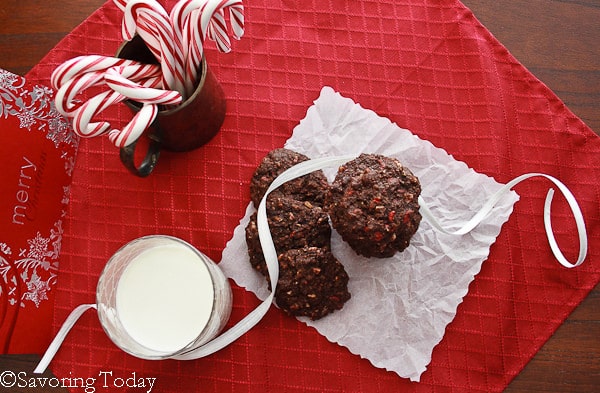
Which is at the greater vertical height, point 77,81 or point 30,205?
point 77,81

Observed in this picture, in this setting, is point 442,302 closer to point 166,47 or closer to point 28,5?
point 166,47

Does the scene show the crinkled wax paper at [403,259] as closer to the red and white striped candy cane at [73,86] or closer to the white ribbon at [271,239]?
the white ribbon at [271,239]

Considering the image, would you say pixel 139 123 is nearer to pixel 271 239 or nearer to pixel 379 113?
pixel 271 239

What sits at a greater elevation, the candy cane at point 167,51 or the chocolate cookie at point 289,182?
the candy cane at point 167,51

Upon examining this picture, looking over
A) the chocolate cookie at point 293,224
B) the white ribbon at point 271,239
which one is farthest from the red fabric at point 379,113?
the chocolate cookie at point 293,224

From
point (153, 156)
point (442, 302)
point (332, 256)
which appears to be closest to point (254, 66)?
point (153, 156)

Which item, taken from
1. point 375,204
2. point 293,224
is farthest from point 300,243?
point 375,204
